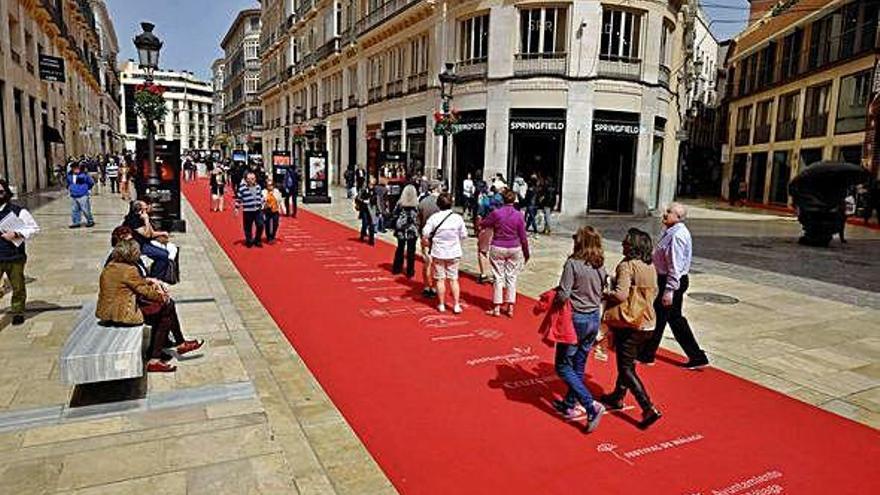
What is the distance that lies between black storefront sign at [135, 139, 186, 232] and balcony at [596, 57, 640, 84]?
15910 millimetres

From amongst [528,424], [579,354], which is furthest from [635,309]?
[528,424]

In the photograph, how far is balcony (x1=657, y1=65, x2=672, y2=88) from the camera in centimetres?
2458

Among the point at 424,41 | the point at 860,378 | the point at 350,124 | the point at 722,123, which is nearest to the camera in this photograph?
the point at 860,378

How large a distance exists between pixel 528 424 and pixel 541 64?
67.9ft

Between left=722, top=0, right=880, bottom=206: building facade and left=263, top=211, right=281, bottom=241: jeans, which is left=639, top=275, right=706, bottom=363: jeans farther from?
left=722, top=0, right=880, bottom=206: building facade

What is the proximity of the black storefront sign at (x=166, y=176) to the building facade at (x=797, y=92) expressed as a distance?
29497 millimetres

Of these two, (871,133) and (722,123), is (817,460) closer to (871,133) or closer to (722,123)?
(871,133)

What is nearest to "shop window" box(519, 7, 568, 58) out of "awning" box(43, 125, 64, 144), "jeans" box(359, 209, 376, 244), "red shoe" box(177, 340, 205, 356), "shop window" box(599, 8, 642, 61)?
"shop window" box(599, 8, 642, 61)

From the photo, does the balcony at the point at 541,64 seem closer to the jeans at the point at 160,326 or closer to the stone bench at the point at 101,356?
the jeans at the point at 160,326

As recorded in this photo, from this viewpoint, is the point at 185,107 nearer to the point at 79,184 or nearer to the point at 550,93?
the point at 550,93

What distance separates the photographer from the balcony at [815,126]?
30578mm

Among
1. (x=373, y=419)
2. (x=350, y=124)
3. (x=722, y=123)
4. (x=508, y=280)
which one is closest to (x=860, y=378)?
(x=508, y=280)

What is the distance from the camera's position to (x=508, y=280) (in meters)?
8.09

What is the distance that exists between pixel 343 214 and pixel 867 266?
52.1ft
